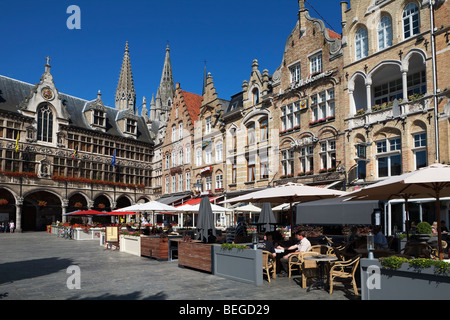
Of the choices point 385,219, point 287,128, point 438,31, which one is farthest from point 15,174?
point 438,31

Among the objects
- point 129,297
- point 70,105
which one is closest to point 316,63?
point 129,297

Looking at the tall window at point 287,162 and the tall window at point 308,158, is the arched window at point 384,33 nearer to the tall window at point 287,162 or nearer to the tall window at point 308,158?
the tall window at point 308,158

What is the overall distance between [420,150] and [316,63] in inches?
340

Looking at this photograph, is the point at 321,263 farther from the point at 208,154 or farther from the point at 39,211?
the point at 39,211

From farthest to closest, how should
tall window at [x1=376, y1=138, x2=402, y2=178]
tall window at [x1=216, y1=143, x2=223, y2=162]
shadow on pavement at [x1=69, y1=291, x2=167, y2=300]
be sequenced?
tall window at [x1=216, y1=143, x2=223, y2=162] < tall window at [x1=376, y1=138, x2=402, y2=178] < shadow on pavement at [x1=69, y1=291, x2=167, y2=300]

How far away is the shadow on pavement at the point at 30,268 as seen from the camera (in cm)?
1050

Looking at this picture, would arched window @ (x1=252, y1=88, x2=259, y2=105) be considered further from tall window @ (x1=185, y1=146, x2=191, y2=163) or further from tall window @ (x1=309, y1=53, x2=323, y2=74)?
tall window @ (x1=185, y1=146, x2=191, y2=163)

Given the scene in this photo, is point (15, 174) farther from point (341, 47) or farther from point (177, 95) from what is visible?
point (341, 47)

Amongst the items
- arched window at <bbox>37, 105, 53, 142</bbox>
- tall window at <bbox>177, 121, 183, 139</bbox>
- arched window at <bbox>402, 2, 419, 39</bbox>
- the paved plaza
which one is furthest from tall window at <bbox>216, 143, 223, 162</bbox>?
the paved plaza

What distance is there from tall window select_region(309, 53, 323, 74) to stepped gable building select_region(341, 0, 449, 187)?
2.08 meters

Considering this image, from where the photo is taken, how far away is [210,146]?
33531 millimetres

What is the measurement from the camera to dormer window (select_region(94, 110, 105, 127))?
148 feet

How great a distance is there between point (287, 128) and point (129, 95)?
59.8m

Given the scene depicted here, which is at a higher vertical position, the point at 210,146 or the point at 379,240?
the point at 210,146
